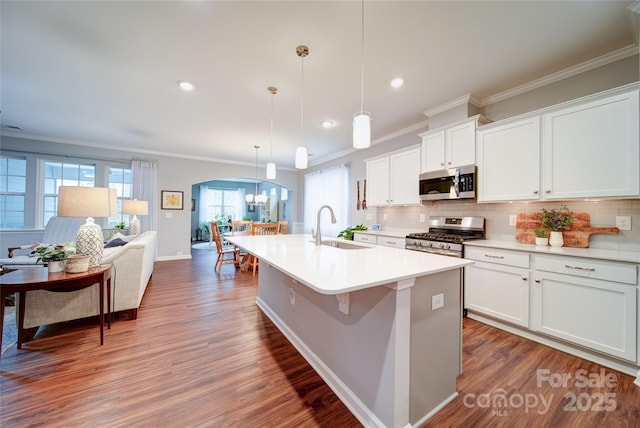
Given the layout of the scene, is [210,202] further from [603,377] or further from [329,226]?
[603,377]

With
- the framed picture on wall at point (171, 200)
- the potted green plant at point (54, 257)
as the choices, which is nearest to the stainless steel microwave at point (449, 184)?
the potted green plant at point (54, 257)

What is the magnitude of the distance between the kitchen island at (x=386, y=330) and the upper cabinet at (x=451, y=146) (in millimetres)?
1901

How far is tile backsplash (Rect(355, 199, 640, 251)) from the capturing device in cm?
204

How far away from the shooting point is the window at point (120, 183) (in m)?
5.39

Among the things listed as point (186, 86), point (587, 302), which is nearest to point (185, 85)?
point (186, 86)

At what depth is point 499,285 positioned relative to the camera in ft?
7.75

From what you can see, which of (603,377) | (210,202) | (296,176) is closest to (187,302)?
(603,377)

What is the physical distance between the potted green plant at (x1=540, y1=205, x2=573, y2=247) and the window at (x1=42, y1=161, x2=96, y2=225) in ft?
25.1

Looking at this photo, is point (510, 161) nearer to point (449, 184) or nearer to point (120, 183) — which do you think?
point (449, 184)

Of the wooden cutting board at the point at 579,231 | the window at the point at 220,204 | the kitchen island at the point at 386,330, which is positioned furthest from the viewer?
the window at the point at 220,204

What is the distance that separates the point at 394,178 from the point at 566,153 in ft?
6.53

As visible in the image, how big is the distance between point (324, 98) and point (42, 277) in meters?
3.23

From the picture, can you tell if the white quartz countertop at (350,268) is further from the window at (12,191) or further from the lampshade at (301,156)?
the window at (12,191)

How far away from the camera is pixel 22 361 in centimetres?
183
